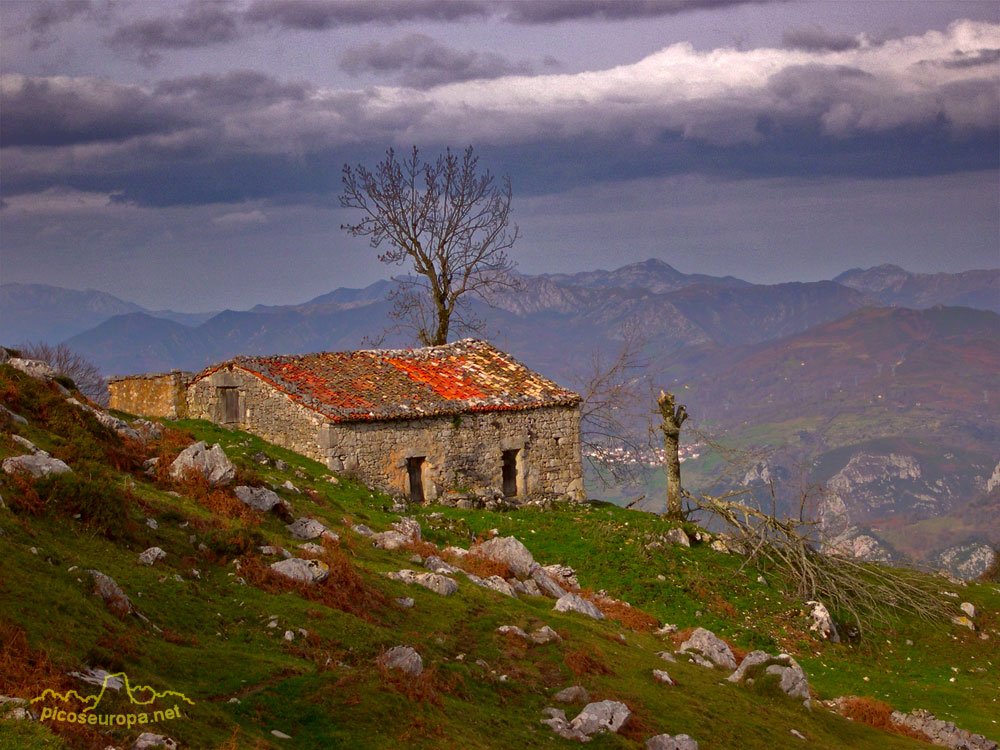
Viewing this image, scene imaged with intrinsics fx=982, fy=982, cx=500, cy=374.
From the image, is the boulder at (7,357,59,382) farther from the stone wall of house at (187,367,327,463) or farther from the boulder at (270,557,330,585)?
the stone wall of house at (187,367,327,463)

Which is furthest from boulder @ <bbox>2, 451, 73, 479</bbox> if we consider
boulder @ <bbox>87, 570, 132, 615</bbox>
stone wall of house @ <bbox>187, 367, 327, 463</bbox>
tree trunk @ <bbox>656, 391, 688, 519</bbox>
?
tree trunk @ <bbox>656, 391, 688, 519</bbox>

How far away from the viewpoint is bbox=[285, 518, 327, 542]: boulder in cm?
1766

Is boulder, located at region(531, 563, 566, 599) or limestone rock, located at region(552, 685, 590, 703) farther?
boulder, located at region(531, 563, 566, 599)

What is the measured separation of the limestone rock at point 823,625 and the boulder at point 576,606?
7.25m

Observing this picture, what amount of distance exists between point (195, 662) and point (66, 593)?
154 centimetres

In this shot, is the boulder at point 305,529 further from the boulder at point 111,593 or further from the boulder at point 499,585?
the boulder at point 111,593

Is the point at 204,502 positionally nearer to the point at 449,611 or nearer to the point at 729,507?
the point at 449,611

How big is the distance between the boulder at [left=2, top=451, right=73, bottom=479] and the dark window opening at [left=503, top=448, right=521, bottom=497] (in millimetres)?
18769

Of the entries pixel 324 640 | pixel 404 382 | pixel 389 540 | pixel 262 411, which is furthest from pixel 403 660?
pixel 404 382

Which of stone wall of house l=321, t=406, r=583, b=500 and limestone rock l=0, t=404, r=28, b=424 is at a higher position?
limestone rock l=0, t=404, r=28, b=424

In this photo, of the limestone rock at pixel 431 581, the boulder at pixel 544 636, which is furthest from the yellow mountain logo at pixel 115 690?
the limestone rock at pixel 431 581

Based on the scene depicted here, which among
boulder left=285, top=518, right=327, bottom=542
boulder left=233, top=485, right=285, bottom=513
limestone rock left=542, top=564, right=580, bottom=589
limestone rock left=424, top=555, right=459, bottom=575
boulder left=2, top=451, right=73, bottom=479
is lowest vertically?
limestone rock left=542, top=564, right=580, bottom=589

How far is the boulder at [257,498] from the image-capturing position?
17.8 m

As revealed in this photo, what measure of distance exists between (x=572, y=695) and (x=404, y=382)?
19.5 m
